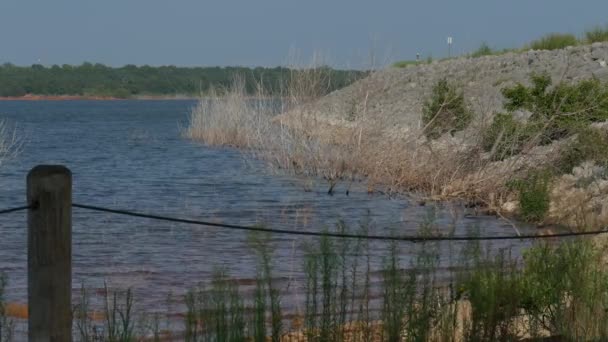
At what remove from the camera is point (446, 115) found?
24766 mm

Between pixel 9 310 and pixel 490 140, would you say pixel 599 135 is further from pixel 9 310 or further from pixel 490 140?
pixel 9 310

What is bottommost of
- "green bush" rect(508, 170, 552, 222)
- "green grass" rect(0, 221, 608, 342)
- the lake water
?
the lake water

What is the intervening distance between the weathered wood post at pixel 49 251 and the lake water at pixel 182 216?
2840mm

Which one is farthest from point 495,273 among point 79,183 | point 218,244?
point 79,183

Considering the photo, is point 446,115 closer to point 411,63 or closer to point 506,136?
point 506,136

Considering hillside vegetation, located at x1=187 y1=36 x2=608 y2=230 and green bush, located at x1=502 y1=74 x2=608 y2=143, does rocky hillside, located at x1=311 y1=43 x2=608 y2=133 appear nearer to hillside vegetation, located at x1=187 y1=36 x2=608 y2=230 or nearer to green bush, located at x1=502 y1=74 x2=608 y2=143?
hillside vegetation, located at x1=187 y1=36 x2=608 y2=230

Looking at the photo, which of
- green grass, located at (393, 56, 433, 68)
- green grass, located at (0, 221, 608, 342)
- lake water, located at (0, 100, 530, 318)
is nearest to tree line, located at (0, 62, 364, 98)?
green grass, located at (393, 56, 433, 68)

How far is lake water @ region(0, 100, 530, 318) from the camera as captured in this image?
45.2 feet

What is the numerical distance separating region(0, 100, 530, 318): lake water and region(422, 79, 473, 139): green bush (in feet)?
6.57

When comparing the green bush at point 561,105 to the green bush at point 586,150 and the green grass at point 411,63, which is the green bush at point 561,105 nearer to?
the green bush at point 586,150

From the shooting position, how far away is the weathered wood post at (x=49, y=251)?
16.4 feet

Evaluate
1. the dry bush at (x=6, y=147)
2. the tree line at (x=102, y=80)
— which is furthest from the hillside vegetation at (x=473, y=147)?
the tree line at (x=102, y=80)

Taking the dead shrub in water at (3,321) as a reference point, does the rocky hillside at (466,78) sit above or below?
above

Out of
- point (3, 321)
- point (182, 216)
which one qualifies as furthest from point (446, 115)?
point (3, 321)
